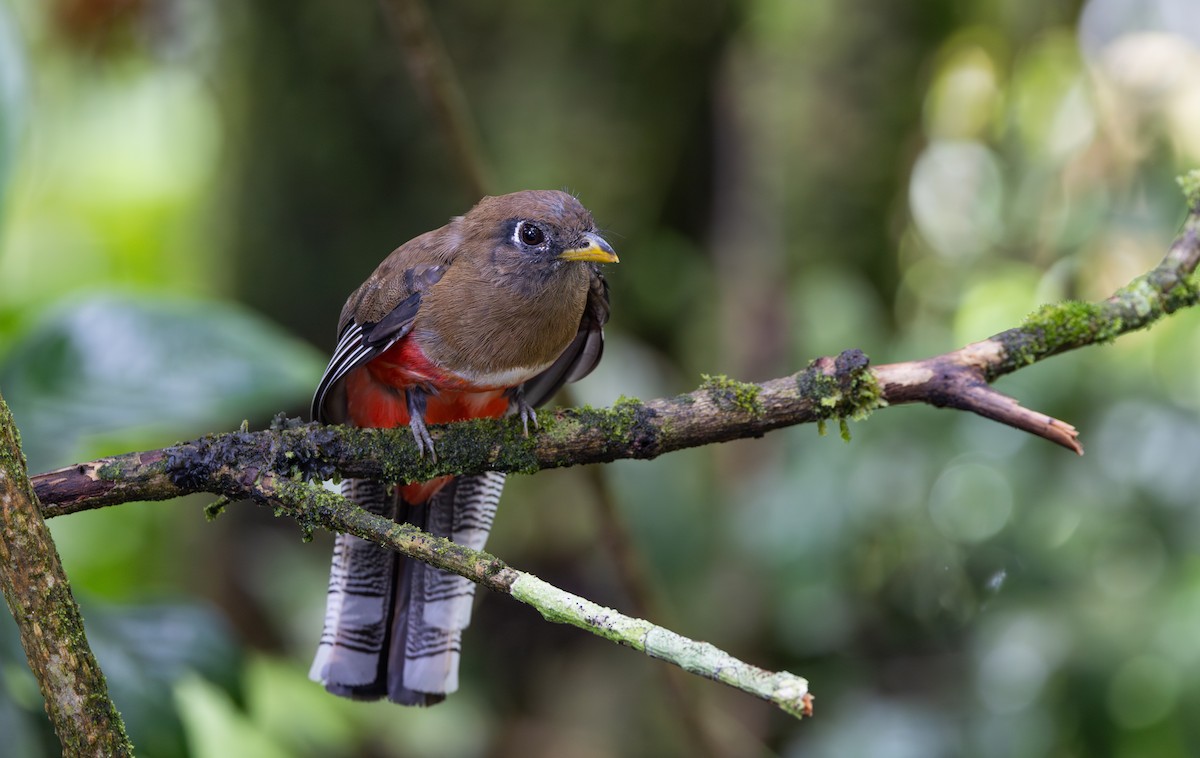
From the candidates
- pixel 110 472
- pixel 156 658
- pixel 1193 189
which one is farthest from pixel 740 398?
pixel 156 658

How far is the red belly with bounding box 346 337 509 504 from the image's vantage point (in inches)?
112

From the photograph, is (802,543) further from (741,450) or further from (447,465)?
(447,465)

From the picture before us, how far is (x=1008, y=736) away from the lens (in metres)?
3.85

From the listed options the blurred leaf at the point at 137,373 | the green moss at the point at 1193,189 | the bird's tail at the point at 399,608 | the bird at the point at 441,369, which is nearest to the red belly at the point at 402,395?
the bird at the point at 441,369

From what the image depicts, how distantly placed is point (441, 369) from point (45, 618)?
4.09 feet

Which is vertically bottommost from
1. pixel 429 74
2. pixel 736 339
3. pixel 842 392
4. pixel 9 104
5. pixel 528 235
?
Result: pixel 842 392

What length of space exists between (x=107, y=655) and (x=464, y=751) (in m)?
2.30

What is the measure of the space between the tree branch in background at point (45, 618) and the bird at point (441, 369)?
1.07 meters

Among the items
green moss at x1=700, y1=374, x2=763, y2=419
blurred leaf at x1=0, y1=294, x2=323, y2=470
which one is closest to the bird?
blurred leaf at x1=0, y1=294, x2=323, y2=470

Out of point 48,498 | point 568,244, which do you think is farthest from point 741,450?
point 48,498

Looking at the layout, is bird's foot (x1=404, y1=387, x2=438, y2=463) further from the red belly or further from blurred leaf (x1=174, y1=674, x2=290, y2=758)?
blurred leaf (x1=174, y1=674, x2=290, y2=758)

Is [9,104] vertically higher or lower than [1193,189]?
higher

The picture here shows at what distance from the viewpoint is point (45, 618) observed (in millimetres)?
1714

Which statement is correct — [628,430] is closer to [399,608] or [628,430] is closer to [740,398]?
[740,398]
